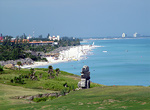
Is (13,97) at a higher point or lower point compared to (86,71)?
lower

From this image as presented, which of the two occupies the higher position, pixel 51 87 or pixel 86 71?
pixel 86 71

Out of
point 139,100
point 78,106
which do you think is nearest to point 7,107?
point 78,106

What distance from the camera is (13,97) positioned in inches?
1211

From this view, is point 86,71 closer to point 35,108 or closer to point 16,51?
point 35,108

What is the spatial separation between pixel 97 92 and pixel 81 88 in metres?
5.82

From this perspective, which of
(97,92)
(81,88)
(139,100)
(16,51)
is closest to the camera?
(139,100)

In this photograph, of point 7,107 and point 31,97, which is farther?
point 31,97

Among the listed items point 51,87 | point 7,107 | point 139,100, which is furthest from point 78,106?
point 51,87

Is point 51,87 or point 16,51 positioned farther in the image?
point 16,51

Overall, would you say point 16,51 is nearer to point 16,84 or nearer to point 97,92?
point 16,84

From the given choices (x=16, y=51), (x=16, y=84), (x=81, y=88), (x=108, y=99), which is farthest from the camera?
(x=16, y=51)

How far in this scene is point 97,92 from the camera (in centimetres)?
2800

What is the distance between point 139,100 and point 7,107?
1097cm

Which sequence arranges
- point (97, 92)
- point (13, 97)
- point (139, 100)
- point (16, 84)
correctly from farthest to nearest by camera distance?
point (16, 84) < point (13, 97) < point (97, 92) < point (139, 100)
